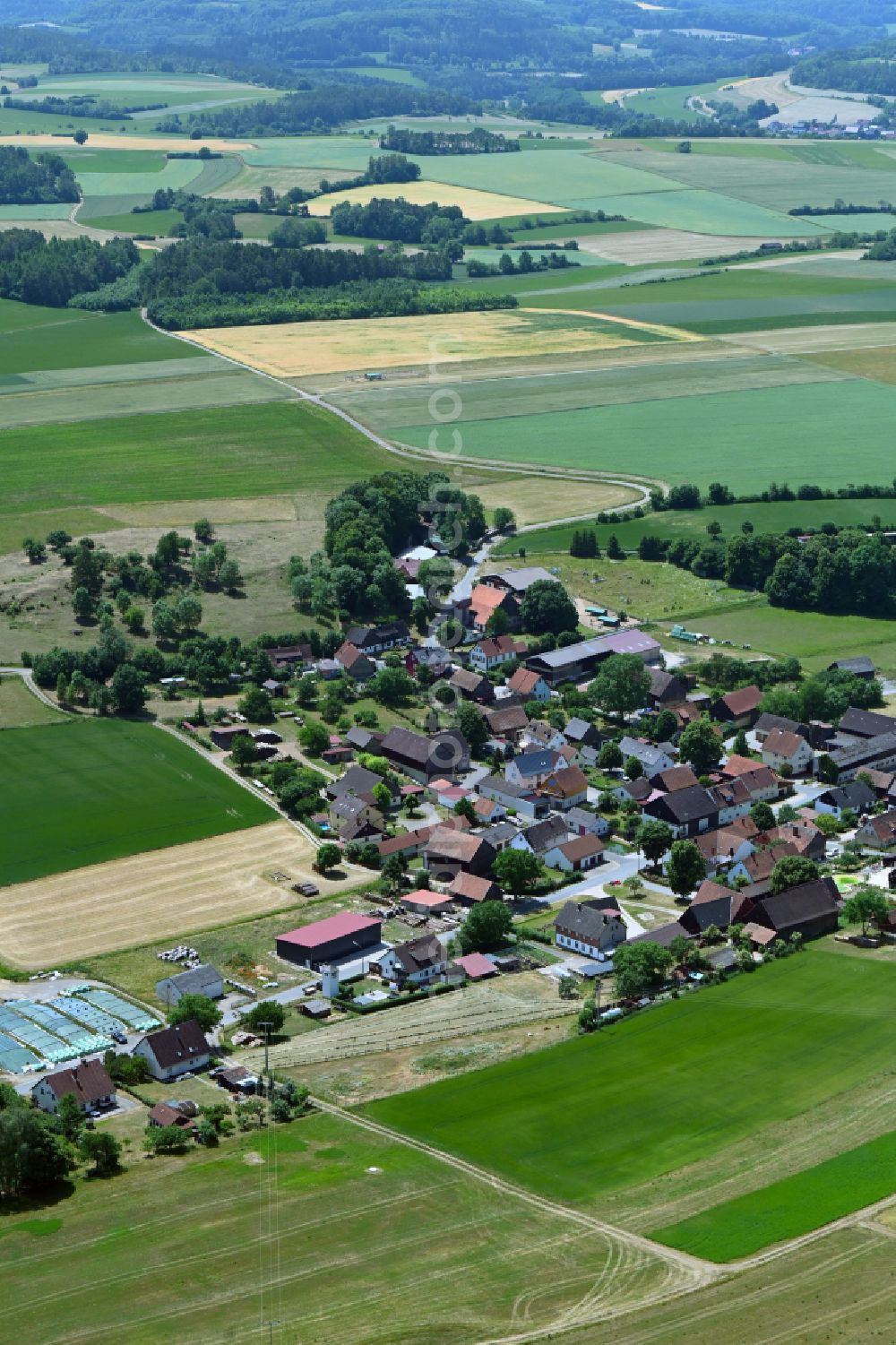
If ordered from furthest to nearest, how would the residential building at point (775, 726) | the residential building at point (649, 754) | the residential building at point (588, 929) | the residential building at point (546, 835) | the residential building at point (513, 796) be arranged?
the residential building at point (775, 726)
the residential building at point (649, 754)
the residential building at point (513, 796)
the residential building at point (546, 835)
the residential building at point (588, 929)

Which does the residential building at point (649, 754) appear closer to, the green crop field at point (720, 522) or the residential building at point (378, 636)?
the residential building at point (378, 636)

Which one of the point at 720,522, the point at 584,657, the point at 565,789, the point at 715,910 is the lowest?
the point at 715,910

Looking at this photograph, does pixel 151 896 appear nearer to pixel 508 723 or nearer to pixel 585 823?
pixel 585 823

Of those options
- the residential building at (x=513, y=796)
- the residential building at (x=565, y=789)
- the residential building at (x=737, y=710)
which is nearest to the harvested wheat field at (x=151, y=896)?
the residential building at (x=513, y=796)

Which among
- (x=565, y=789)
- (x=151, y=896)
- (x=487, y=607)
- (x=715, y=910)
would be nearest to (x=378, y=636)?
(x=487, y=607)

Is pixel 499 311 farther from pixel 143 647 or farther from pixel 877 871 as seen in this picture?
pixel 877 871

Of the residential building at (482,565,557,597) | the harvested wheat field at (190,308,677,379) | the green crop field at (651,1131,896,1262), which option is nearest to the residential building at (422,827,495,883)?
the green crop field at (651,1131,896,1262)
